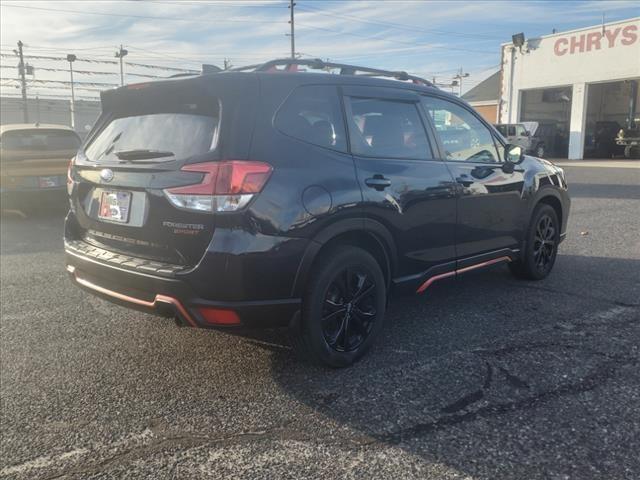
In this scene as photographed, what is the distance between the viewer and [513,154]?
5.07 metres

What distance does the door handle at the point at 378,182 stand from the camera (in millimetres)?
3619

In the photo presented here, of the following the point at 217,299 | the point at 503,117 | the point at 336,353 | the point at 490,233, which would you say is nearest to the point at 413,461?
the point at 336,353

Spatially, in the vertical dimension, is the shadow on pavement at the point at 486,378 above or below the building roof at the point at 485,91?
below

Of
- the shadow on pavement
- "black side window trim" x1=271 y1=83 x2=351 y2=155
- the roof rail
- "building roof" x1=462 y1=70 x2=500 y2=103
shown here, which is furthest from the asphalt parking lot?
"building roof" x1=462 y1=70 x2=500 y2=103

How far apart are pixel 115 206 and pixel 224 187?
88cm

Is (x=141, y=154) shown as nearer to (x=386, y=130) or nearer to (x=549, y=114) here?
(x=386, y=130)

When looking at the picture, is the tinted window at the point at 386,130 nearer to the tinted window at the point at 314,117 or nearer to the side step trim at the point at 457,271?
the tinted window at the point at 314,117

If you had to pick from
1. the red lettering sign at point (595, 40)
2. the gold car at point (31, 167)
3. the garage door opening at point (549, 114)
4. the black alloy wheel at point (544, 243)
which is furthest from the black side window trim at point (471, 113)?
the garage door opening at point (549, 114)

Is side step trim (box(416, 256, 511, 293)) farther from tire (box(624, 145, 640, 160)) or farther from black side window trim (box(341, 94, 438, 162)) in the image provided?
tire (box(624, 145, 640, 160))

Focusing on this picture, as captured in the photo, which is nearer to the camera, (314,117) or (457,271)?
(314,117)

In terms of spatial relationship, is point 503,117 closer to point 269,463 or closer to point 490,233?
point 490,233

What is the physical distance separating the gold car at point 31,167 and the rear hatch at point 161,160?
20.0 feet

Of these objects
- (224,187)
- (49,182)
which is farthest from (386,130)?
(49,182)

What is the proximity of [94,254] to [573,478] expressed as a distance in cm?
291
